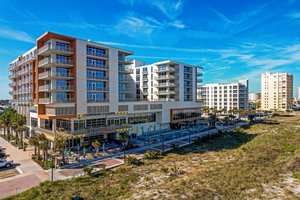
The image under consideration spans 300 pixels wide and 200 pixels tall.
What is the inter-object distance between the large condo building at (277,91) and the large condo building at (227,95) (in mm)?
36168

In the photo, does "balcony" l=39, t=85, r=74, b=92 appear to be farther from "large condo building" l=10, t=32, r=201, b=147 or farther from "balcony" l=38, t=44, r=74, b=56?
"balcony" l=38, t=44, r=74, b=56

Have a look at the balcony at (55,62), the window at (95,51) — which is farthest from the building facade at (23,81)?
the window at (95,51)

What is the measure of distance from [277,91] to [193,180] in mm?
138092

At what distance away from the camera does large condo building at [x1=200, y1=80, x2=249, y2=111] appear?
112 meters

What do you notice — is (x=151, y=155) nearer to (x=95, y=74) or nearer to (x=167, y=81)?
(x=95, y=74)

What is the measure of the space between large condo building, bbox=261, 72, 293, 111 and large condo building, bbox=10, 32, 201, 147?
10882 centimetres

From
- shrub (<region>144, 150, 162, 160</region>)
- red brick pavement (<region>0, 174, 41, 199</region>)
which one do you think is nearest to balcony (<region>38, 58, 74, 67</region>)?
red brick pavement (<region>0, 174, 41, 199</region>)

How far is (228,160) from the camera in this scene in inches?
1203

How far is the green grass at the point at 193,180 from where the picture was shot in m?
19.2

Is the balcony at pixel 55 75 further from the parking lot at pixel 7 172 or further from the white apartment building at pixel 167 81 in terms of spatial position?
the white apartment building at pixel 167 81

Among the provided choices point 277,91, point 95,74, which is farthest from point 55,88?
point 277,91

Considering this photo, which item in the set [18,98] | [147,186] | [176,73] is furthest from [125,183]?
[18,98]

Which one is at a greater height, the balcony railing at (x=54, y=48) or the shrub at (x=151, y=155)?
the balcony railing at (x=54, y=48)

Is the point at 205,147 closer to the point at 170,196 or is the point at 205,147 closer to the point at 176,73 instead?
the point at 170,196
